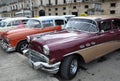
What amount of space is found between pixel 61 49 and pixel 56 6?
44155 millimetres

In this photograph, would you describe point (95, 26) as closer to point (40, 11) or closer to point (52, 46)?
point (52, 46)

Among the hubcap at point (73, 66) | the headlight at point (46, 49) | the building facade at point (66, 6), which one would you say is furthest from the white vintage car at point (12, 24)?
the building facade at point (66, 6)

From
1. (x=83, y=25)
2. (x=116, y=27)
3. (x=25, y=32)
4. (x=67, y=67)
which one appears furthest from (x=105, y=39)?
(x=25, y=32)

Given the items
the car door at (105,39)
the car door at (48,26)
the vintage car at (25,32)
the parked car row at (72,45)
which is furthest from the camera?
the car door at (48,26)

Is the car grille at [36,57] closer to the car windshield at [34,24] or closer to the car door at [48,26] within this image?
the car door at [48,26]

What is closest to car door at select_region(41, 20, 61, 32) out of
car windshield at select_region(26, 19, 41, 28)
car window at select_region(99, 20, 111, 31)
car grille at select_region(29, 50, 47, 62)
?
car windshield at select_region(26, 19, 41, 28)

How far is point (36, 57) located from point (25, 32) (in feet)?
9.86

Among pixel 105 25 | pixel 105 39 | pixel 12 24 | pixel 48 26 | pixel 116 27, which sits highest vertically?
pixel 105 25

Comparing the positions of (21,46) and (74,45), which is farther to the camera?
(21,46)

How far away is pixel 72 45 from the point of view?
182 inches

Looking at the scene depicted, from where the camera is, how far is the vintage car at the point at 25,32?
7309 mm

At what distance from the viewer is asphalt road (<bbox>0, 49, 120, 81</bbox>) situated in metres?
4.76

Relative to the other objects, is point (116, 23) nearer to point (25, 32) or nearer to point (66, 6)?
point (25, 32)

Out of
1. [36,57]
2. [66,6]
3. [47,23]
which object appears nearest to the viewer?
[36,57]
